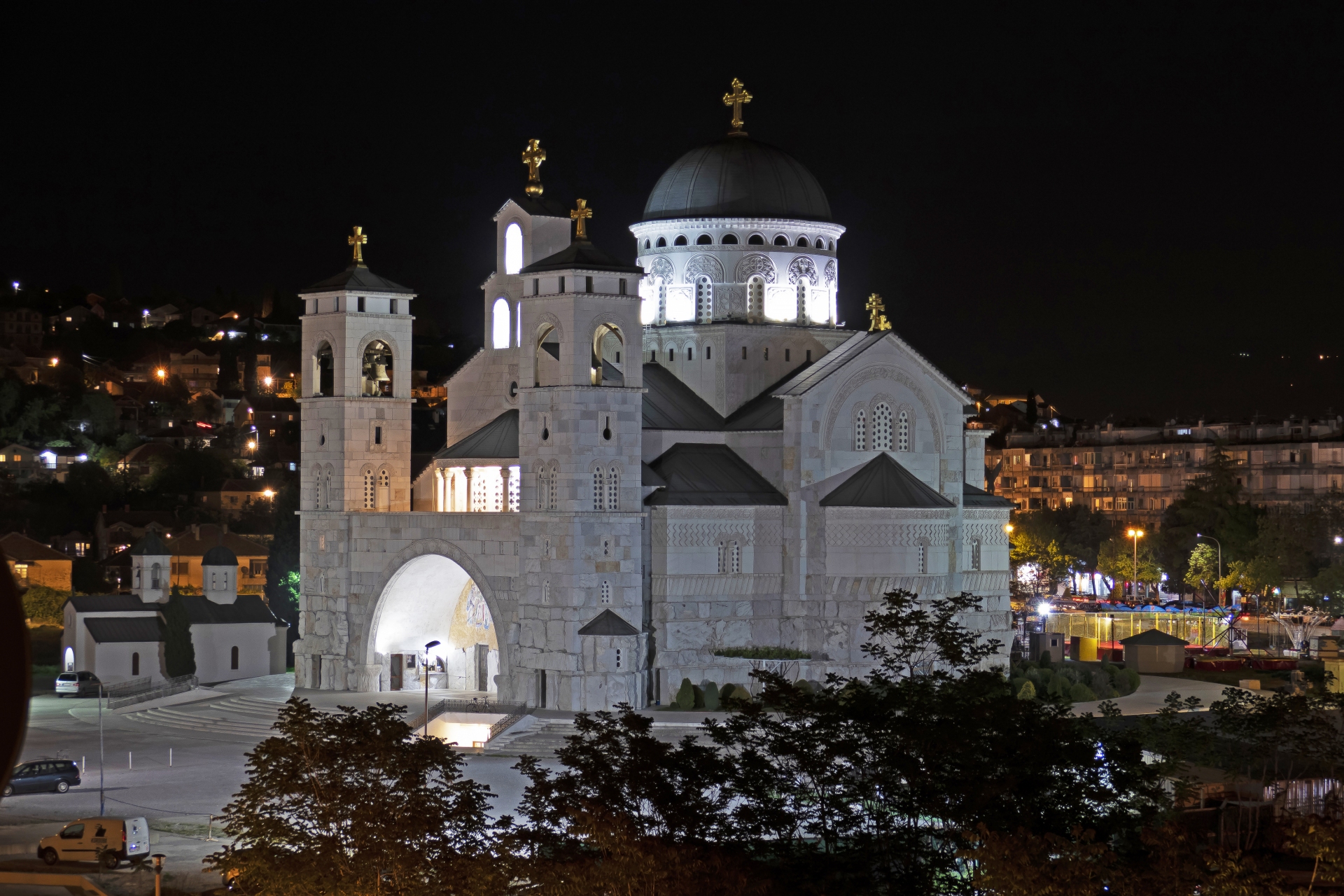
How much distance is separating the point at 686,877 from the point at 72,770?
24526 millimetres

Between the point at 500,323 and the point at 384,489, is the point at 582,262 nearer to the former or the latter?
the point at 500,323

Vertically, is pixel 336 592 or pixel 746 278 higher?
pixel 746 278

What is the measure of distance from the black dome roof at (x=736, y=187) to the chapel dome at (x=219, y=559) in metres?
19.7

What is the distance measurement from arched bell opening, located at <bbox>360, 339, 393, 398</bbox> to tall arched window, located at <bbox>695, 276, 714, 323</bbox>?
31.2 feet

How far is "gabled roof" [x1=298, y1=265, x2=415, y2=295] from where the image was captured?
177ft

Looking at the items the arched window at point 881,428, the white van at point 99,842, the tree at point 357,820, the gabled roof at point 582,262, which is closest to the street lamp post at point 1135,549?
the arched window at point 881,428

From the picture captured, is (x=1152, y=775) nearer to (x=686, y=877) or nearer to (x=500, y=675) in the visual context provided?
(x=686, y=877)

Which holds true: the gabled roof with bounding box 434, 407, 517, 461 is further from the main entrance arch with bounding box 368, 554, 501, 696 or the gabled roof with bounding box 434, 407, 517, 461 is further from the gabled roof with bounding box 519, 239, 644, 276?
the gabled roof with bounding box 519, 239, 644, 276

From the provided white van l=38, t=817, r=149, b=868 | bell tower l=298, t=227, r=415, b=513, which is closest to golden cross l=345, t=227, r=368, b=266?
bell tower l=298, t=227, r=415, b=513

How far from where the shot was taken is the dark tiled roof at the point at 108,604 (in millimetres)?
61594

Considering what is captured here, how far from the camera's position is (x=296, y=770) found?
25656 millimetres

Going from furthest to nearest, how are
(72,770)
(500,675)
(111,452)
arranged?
(111,452), (500,675), (72,770)

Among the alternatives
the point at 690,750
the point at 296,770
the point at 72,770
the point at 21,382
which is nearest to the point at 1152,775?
the point at 690,750

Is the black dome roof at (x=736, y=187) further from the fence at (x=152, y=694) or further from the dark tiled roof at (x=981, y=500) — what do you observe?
the fence at (x=152, y=694)
